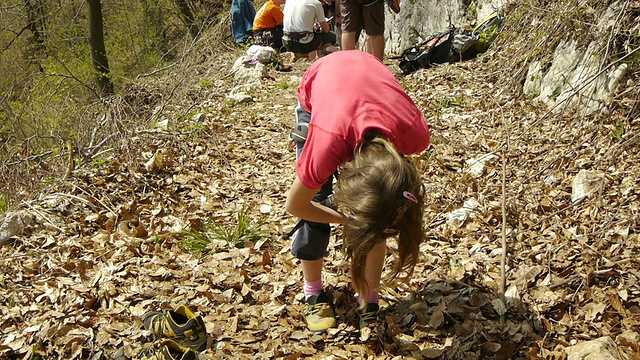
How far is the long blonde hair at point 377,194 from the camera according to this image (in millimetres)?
1941

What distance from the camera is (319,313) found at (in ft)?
9.55

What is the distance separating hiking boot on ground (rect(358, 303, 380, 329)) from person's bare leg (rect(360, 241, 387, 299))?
0.37 feet

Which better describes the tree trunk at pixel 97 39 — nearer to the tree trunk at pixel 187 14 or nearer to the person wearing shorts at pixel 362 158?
the tree trunk at pixel 187 14

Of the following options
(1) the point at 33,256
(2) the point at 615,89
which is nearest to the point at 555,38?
(2) the point at 615,89

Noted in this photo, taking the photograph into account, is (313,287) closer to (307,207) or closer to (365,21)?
(307,207)

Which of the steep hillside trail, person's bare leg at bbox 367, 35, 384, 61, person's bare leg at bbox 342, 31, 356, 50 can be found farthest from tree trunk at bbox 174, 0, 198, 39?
the steep hillside trail

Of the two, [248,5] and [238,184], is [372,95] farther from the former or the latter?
[248,5]

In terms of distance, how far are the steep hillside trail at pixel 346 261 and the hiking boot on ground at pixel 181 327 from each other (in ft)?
0.26

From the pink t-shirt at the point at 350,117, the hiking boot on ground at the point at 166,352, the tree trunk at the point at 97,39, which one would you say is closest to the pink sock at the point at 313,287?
the hiking boot on ground at the point at 166,352

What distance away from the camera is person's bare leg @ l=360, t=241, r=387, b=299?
8.71ft

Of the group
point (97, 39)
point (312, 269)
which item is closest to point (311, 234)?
point (312, 269)

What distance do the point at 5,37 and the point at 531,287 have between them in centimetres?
1508

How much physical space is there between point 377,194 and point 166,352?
1.46 meters

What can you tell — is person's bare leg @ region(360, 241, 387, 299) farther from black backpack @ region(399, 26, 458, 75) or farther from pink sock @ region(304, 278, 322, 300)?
black backpack @ region(399, 26, 458, 75)
